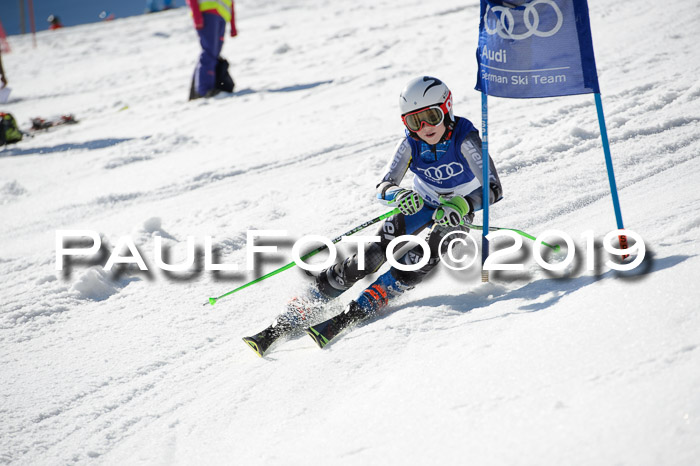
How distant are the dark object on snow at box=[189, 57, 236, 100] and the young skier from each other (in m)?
7.91

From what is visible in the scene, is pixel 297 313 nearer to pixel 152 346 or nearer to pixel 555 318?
pixel 152 346

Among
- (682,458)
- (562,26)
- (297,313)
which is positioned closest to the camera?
(682,458)

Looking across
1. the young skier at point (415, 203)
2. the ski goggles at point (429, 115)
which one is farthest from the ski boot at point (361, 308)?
the ski goggles at point (429, 115)

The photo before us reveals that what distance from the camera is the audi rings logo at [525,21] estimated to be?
3258 millimetres

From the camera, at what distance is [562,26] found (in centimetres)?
325

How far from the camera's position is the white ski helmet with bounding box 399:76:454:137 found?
3.82m

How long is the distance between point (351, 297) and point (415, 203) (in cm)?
95

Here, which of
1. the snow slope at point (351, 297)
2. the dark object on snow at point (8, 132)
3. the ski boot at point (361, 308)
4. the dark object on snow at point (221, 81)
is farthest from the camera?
the dark object on snow at point (221, 81)

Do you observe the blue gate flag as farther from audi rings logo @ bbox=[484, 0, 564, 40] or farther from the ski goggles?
the ski goggles

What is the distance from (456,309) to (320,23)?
46.0 ft

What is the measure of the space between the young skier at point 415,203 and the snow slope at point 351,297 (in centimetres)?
16

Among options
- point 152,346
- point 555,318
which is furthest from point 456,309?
point 152,346

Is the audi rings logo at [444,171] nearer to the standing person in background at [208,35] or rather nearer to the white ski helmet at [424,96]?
the white ski helmet at [424,96]

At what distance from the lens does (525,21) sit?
3346 millimetres
